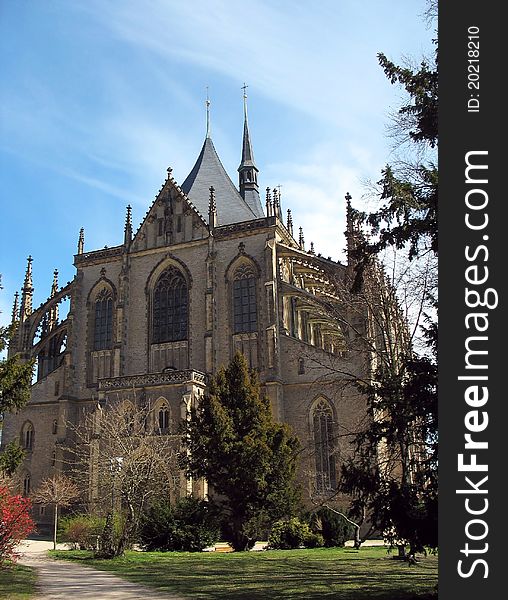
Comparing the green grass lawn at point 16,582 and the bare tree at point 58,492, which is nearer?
the green grass lawn at point 16,582

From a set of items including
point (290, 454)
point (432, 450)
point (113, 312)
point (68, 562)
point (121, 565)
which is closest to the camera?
point (432, 450)

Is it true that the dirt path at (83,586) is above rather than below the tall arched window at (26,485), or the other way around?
above

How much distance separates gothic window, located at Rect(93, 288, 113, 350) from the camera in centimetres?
4300

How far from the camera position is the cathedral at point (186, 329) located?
118ft

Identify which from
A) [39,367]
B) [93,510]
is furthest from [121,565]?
[39,367]

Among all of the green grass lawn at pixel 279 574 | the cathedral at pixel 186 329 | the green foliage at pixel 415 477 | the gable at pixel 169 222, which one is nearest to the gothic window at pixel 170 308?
the cathedral at pixel 186 329

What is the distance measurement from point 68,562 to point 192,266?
2382cm

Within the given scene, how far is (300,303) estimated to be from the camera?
4025 cm

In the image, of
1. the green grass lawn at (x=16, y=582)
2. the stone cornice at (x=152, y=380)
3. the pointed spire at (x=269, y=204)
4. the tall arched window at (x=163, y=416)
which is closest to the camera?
the green grass lawn at (x=16, y=582)

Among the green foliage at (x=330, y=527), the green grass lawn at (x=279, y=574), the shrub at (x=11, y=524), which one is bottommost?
the green foliage at (x=330, y=527)

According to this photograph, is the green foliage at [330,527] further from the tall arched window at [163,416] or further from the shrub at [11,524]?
the shrub at [11,524]

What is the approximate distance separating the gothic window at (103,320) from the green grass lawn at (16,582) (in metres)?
25.8

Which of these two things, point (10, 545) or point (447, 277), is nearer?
point (447, 277)

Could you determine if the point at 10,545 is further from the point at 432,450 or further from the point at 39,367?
the point at 39,367
